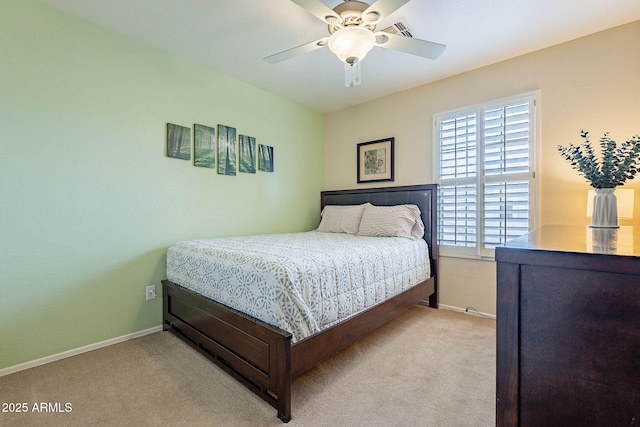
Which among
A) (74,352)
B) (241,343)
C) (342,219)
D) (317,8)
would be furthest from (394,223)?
(74,352)

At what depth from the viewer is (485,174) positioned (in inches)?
114

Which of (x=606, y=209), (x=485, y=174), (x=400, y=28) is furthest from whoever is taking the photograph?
(x=485, y=174)

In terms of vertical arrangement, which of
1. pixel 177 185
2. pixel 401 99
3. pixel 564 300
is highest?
pixel 401 99

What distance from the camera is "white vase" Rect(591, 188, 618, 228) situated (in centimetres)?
169

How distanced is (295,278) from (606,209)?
1.86 meters

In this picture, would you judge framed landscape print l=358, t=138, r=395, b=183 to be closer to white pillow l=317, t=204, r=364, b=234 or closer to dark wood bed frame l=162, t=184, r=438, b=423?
white pillow l=317, t=204, r=364, b=234

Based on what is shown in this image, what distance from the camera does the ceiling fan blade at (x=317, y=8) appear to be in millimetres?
1571

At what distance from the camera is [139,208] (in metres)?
2.52

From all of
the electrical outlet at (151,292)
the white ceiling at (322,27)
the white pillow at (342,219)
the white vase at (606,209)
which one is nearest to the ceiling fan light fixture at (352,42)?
the white ceiling at (322,27)

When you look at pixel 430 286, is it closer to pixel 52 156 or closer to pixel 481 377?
pixel 481 377

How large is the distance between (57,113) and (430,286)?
3.56 m

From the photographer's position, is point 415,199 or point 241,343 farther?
point 415,199

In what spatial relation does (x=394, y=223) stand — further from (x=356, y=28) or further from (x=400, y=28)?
(x=356, y=28)

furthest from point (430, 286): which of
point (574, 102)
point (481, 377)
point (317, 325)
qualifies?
point (574, 102)
